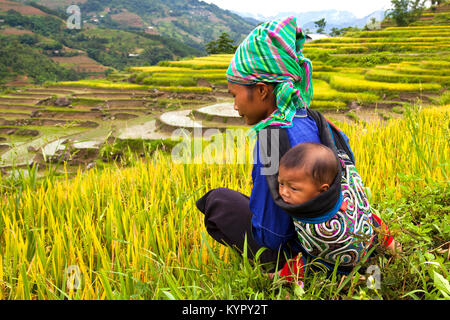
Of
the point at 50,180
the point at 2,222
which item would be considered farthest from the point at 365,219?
the point at 50,180

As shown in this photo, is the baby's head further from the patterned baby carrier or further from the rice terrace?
the rice terrace

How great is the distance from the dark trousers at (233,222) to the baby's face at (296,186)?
32cm

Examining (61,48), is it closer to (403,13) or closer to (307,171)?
(403,13)

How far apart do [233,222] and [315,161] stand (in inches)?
20.5

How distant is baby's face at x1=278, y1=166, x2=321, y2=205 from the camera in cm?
92

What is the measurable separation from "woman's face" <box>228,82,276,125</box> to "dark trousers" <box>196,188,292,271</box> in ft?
1.18

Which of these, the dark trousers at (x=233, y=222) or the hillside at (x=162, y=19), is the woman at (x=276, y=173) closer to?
the dark trousers at (x=233, y=222)

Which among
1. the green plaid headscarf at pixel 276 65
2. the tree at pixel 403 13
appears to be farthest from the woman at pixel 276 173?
the tree at pixel 403 13

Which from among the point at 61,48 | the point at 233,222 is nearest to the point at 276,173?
the point at 233,222

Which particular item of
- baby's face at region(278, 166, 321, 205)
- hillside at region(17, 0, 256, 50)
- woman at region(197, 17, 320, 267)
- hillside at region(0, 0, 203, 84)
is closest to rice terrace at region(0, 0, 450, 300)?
woman at region(197, 17, 320, 267)

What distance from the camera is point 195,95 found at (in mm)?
20031

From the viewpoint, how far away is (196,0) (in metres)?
192

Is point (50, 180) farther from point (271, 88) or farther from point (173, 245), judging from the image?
point (271, 88)
